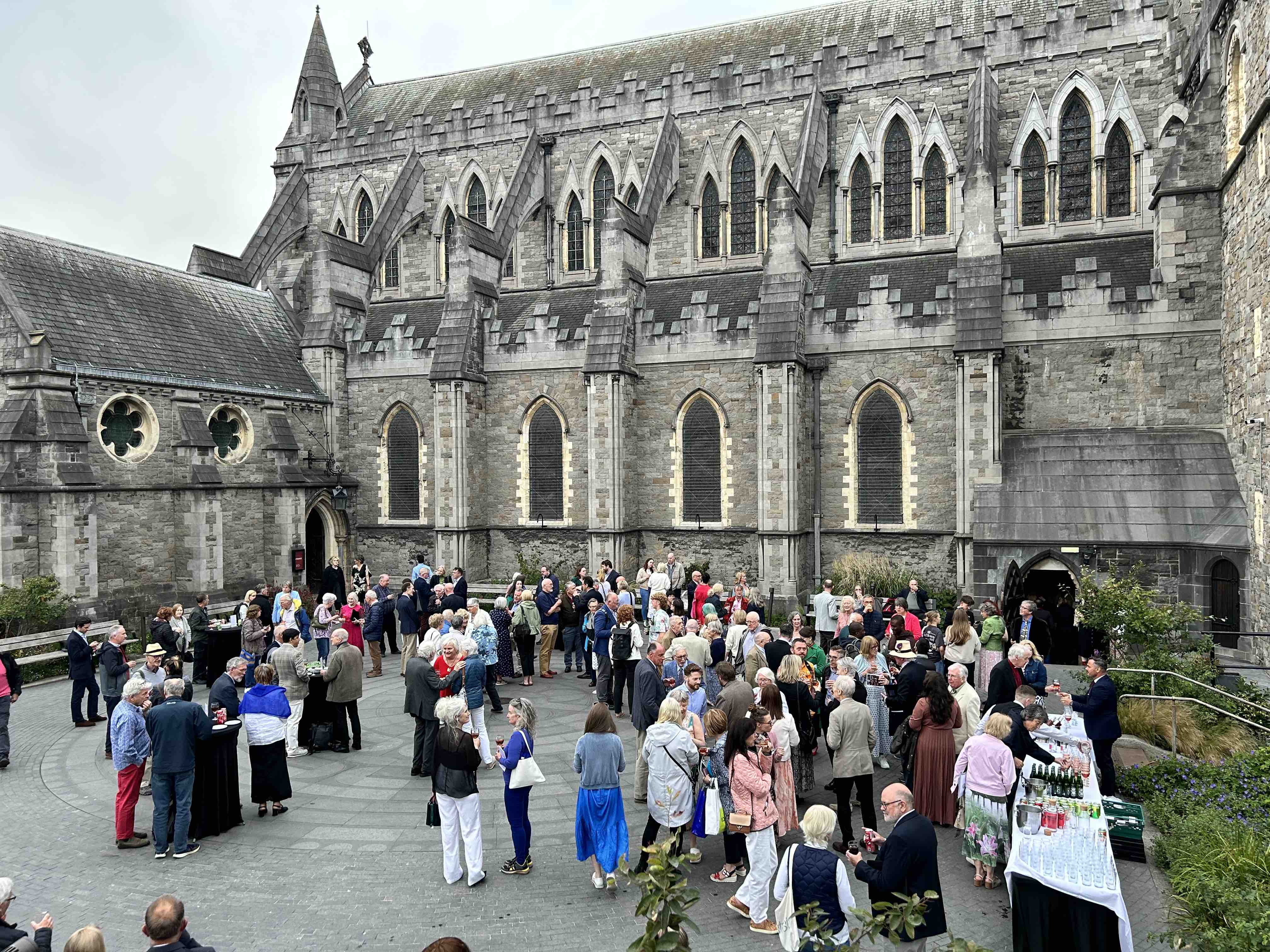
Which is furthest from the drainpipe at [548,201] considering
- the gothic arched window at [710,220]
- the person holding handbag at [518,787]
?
the person holding handbag at [518,787]

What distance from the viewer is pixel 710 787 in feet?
24.3

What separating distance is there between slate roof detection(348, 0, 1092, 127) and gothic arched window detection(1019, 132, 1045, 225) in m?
3.32

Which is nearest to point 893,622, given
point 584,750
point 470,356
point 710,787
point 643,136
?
point 710,787

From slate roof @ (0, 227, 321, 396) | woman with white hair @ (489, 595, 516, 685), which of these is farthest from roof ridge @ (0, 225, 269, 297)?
woman with white hair @ (489, 595, 516, 685)

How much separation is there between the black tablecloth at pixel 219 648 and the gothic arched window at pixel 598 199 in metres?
16.9

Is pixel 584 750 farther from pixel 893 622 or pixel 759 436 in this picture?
pixel 759 436

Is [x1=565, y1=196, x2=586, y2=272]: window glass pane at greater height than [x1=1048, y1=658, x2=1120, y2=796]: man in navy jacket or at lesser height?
greater

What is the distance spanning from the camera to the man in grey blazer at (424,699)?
9445 mm

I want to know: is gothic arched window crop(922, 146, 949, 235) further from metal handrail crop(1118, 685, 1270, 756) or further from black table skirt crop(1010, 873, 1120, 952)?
black table skirt crop(1010, 873, 1120, 952)

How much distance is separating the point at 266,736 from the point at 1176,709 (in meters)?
10.7

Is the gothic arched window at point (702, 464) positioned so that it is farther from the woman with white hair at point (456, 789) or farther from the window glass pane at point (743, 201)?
the woman with white hair at point (456, 789)

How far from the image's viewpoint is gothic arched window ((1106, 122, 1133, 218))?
2130 centimetres

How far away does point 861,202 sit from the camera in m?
24.0

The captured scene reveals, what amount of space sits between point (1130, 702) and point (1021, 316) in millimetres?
10577
